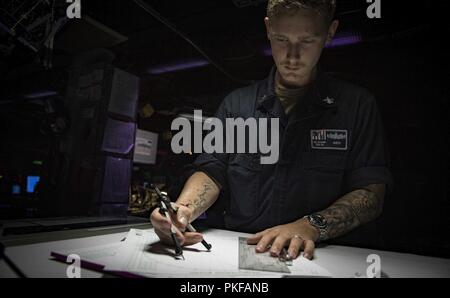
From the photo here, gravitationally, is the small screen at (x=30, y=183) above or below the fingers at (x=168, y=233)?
below

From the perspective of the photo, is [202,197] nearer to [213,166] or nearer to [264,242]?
[213,166]

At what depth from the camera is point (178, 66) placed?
2.79 m

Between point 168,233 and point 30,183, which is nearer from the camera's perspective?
point 168,233

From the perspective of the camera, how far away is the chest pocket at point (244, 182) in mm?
1377

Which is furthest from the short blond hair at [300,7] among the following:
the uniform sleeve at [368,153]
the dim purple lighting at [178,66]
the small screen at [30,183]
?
the small screen at [30,183]

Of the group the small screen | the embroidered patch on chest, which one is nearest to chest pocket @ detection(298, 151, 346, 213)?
the embroidered patch on chest

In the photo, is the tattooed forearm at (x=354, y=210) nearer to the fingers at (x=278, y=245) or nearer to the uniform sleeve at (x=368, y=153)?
the uniform sleeve at (x=368, y=153)

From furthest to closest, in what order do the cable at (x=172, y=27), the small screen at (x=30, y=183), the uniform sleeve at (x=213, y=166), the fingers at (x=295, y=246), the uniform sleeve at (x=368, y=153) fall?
the small screen at (x=30, y=183), the cable at (x=172, y=27), the uniform sleeve at (x=213, y=166), the uniform sleeve at (x=368, y=153), the fingers at (x=295, y=246)

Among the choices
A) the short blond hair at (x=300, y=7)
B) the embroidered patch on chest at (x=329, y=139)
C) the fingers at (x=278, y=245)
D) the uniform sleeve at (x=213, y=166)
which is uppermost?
the short blond hair at (x=300, y=7)

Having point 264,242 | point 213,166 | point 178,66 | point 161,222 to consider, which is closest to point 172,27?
point 178,66

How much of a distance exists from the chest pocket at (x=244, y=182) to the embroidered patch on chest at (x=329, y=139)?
298 mm

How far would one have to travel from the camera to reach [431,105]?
2039mm

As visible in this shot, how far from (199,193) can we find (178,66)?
1939 mm
